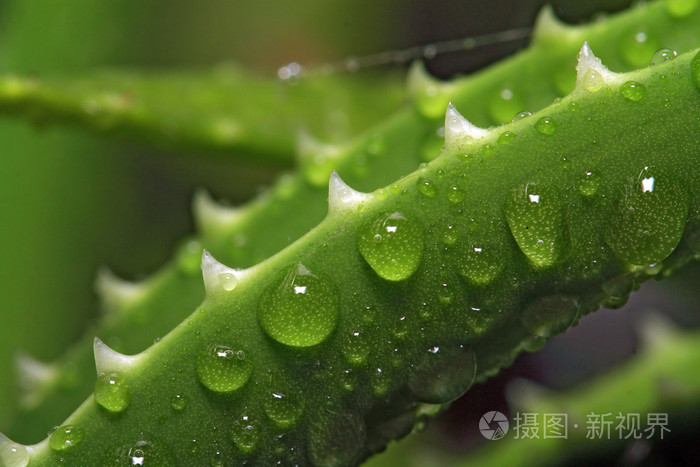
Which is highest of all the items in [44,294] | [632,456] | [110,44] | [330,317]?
[330,317]

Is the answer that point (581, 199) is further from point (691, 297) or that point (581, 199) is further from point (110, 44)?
point (110, 44)

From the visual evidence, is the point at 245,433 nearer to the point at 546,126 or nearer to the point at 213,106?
the point at 546,126

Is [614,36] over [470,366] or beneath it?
over

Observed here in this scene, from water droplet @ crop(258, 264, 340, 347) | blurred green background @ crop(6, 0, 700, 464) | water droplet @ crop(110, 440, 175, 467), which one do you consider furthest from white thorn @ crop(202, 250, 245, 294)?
blurred green background @ crop(6, 0, 700, 464)

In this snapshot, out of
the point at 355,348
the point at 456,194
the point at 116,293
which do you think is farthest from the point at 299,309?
the point at 116,293

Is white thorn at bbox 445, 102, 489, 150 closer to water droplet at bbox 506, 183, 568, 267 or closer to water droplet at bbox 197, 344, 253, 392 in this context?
water droplet at bbox 506, 183, 568, 267

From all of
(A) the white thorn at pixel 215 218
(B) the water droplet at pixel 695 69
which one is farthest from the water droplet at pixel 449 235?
(A) the white thorn at pixel 215 218

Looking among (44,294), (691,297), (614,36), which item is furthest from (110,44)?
(691,297)
